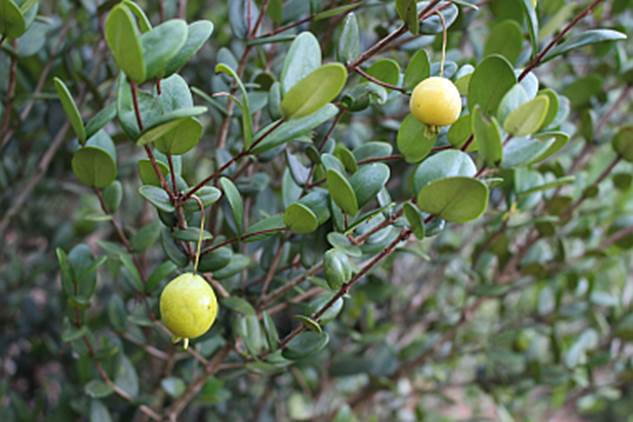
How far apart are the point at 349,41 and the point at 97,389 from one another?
1.51ft

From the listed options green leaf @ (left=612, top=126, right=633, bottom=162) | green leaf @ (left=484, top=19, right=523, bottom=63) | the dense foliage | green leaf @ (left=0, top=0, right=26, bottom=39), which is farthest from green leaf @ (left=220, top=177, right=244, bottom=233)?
green leaf @ (left=612, top=126, right=633, bottom=162)

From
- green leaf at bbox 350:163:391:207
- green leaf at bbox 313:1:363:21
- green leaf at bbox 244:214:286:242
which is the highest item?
green leaf at bbox 313:1:363:21

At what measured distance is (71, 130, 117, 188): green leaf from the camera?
49 cm

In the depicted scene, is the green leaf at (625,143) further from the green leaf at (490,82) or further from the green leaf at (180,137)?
the green leaf at (180,137)

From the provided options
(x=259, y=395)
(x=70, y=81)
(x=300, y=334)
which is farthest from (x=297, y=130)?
(x=259, y=395)

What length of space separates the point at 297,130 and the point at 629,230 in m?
0.68

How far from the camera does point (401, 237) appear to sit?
0.45 metres

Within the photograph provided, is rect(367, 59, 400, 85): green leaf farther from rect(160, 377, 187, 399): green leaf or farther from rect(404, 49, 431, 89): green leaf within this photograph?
rect(160, 377, 187, 399): green leaf

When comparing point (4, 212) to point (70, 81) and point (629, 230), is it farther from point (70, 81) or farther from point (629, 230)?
point (629, 230)

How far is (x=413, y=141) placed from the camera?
0.50 metres

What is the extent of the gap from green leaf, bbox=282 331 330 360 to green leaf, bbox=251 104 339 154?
0.19 metres

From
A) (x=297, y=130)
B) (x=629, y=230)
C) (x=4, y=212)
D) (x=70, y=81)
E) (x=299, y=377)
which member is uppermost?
(x=297, y=130)

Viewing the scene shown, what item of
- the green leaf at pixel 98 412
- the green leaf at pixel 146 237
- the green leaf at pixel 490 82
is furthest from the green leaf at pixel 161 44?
the green leaf at pixel 98 412

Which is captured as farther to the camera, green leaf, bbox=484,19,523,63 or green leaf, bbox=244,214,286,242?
green leaf, bbox=484,19,523,63
